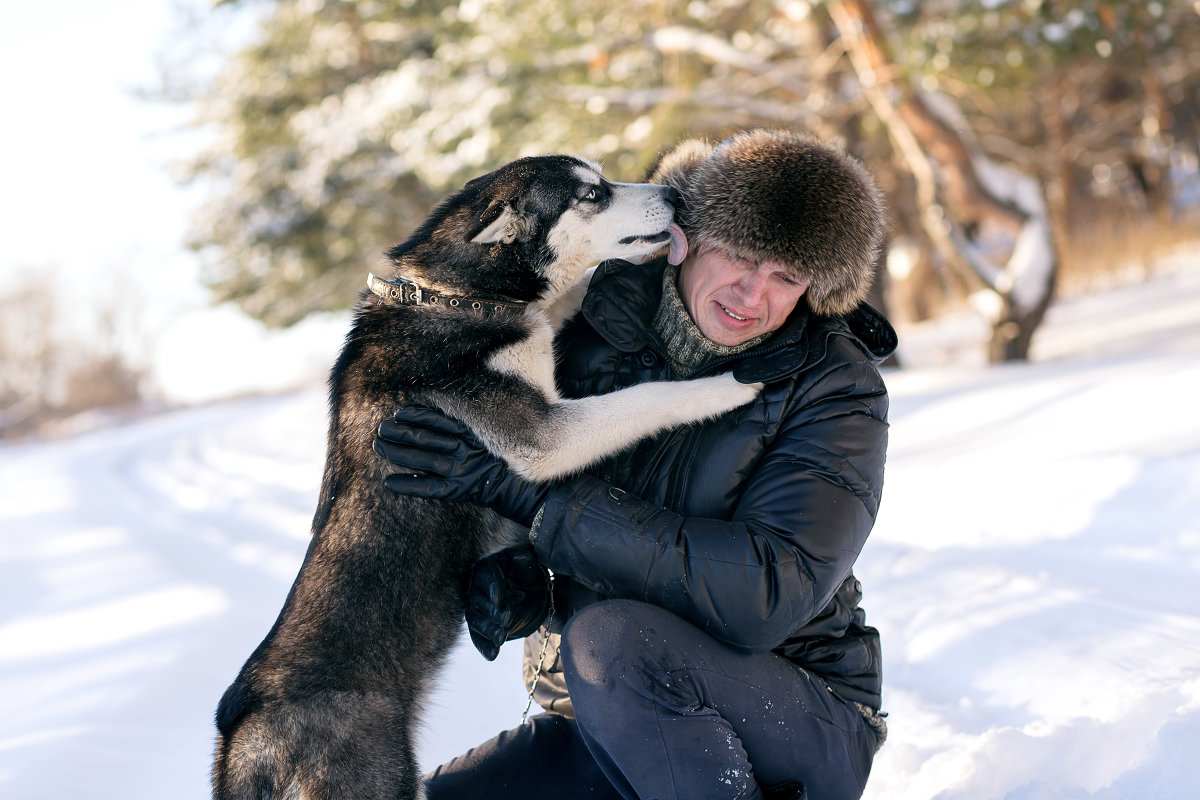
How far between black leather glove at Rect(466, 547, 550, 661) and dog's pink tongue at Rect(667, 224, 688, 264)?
35.8 inches

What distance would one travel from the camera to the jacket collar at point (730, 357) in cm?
215

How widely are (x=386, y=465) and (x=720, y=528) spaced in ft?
3.17

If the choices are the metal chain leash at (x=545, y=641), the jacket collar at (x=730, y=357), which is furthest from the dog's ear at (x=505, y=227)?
the metal chain leash at (x=545, y=641)

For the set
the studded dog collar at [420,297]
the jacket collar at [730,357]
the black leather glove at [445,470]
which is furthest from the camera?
the studded dog collar at [420,297]

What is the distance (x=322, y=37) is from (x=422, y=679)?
12.7 meters

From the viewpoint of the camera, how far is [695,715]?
6.16 feet

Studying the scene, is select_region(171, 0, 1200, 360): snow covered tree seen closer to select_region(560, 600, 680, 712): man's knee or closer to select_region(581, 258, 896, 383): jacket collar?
select_region(581, 258, 896, 383): jacket collar

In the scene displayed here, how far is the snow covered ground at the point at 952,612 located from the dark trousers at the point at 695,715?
0.53 meters

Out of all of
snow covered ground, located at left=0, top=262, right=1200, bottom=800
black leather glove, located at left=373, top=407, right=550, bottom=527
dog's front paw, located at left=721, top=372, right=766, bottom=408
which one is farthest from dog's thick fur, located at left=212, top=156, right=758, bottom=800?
snow covered ground, located at left=0, top=262, right=1200, bottom=800

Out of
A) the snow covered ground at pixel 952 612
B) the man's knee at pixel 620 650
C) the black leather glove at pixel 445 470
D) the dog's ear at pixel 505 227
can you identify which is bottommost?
the snow covered ground at pixel 952 612

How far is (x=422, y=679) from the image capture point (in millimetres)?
2260

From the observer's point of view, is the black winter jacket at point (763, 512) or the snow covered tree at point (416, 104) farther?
the snow covered tree at point (416, 104)

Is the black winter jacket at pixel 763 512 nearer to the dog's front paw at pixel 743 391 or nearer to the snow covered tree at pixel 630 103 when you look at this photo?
the dog's front paw at pixel 743 391

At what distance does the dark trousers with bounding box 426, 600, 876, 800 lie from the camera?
6.10ft
